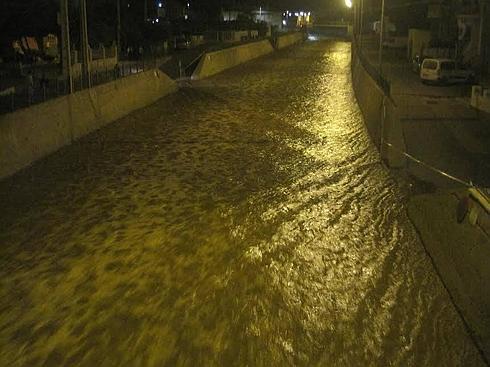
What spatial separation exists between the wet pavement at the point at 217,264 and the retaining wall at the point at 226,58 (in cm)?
2005

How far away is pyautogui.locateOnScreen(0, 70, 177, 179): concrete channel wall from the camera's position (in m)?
12.2

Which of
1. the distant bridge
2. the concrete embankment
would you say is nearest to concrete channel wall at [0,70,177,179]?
the concrete embankment

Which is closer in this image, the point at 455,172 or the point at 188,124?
the point at 455,172

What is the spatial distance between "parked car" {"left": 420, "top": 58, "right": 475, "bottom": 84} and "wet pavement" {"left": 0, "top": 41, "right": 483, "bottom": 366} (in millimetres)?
18846

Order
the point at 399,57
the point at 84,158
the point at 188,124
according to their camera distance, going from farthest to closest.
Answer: the point at 399,57, the point at 188,124, the point at 84,158

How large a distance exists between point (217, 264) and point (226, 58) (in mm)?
33716

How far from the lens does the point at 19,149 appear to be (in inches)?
494

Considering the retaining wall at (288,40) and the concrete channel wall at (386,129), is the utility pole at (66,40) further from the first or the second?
the retaining wall at (288,40)

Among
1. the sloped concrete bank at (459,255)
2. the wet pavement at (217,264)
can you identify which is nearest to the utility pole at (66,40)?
the wet pavement at (217,264)

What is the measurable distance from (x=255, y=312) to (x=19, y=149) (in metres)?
7.71

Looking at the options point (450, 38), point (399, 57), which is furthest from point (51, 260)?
point (399, 57)

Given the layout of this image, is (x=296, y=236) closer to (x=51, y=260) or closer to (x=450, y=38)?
(x=51, y=260)

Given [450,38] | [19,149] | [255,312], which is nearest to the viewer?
[255,312]

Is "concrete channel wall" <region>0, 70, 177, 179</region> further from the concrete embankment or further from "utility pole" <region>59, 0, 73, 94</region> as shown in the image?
the concrete embankment
